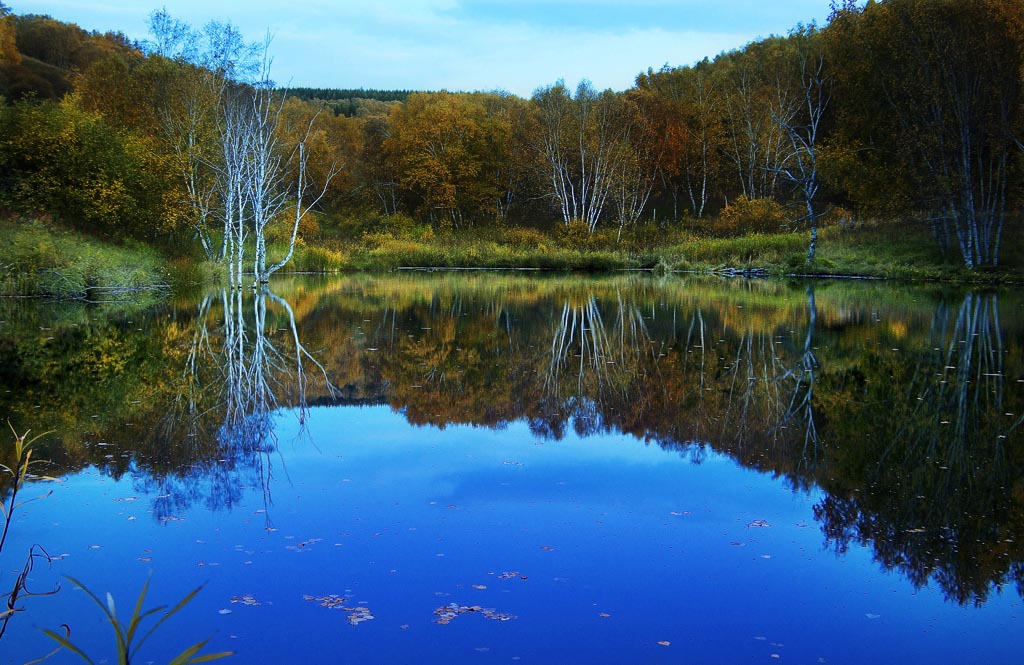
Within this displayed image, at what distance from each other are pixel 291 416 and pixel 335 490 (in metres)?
2.91

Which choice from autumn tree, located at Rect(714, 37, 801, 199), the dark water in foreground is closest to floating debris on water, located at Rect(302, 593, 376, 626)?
the dark water in foreground

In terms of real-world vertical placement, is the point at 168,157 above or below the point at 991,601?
above

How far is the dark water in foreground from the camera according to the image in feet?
13.7

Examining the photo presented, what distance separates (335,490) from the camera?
6.45 m

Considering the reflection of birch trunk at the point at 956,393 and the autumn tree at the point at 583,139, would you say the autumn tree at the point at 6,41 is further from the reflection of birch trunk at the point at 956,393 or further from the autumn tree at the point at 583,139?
the reflection of birch trunk at the point at 956,393

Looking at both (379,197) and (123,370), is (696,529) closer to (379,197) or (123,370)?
(123,370)

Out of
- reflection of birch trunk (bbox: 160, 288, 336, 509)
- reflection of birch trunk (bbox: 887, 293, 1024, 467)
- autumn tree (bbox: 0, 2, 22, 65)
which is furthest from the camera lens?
autumn tree (bbox: 0, 2, 22, 65)

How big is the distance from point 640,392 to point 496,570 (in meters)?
5.47

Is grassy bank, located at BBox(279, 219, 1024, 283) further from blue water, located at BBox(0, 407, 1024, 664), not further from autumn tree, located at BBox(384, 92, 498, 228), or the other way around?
blue water, located at BBox(0, 407, 1024, 664)

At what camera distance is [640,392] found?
33.0 ft

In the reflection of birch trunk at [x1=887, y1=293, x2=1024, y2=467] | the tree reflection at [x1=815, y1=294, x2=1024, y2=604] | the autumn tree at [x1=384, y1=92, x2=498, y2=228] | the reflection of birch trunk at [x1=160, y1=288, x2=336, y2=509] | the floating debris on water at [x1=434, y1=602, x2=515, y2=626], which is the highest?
the autumn tree at [x1=384, y1=92, x2=498, y2=228]

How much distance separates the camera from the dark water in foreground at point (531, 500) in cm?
418

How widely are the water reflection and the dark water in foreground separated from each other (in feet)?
0.15

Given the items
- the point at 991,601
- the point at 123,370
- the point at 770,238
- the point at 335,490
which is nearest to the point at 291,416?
the point at 335,490
